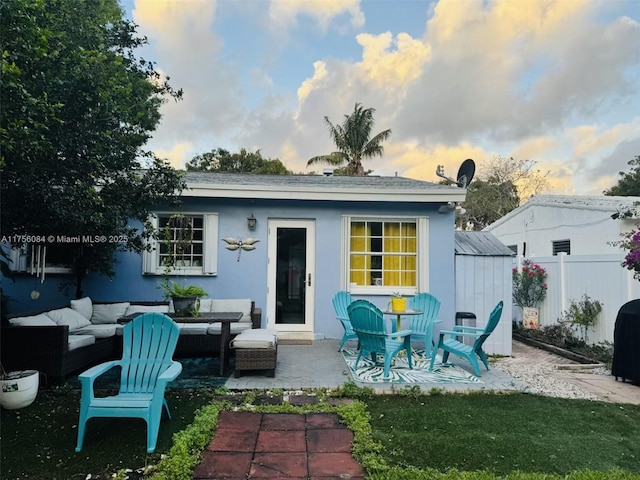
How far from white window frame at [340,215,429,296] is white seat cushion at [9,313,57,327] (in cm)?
447

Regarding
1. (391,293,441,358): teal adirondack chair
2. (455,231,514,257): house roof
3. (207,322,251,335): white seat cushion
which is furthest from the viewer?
(455,231,514,257): house roof

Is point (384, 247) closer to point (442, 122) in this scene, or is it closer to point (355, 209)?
point (355, 209)

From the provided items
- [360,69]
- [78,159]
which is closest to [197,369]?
[78,159]

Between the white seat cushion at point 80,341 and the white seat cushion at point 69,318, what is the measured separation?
51 centimetres

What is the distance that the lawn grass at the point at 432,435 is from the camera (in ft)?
9.07

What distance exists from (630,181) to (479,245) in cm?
2039

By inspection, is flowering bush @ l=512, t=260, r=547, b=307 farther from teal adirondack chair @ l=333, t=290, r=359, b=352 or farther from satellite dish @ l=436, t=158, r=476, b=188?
teal adirondack chair @ l=333, t=290, r=359, b=352

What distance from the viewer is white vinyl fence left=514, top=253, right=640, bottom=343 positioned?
633 cm

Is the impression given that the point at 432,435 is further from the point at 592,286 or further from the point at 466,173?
the point at 466,173

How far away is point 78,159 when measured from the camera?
4.25 meters

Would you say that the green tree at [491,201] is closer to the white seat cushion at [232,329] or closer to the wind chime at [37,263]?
the white seat cushion at [232,329]

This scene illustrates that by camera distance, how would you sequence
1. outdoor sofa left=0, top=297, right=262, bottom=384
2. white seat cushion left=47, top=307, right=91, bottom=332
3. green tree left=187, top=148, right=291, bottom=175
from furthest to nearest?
green tree left=187, top=148, right=291, bottom=175
white seat cushion left=47, top=307, right=91, bottom=332
outdoor sofa left=0, top=297, right=262, bottom=384

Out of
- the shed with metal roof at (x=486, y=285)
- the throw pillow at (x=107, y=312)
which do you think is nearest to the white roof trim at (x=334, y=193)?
the shed with metal roof at (x=486, y=285)

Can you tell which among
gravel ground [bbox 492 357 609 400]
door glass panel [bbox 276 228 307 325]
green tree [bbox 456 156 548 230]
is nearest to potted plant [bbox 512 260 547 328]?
gravel ground [bbox 492 357 609 400]
